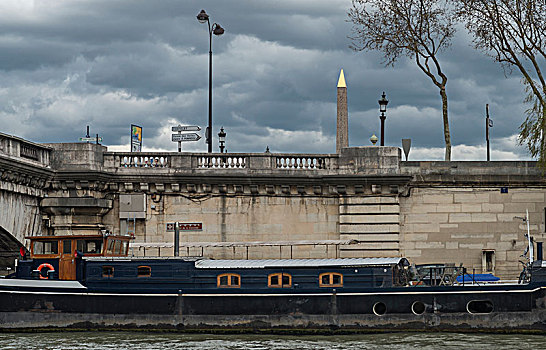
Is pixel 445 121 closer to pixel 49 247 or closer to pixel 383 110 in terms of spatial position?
pixel 383 110

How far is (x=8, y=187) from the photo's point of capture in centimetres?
4081

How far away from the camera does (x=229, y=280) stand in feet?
121

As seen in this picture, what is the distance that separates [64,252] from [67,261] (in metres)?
0.33

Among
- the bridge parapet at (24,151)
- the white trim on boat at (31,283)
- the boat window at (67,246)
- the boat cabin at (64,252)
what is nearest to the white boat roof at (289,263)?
the boat cabin at (64,252)

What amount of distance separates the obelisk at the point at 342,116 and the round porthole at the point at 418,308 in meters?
19.1

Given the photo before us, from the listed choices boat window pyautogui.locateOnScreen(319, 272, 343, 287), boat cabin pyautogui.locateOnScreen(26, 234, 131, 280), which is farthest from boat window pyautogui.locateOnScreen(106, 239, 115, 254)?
boat window pyautogui.locateOnScreen(319, 272, 343, 287)

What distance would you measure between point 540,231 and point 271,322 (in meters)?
14.1

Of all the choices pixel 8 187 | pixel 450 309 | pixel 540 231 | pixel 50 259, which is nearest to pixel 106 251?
pixel 50 259

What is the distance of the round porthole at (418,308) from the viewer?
35688 millimetres

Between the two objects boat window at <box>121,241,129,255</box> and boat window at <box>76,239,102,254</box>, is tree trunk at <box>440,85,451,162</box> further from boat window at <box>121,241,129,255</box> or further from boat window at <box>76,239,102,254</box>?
boat window at <box>76,239,102,254</box>

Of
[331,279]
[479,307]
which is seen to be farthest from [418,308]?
[331,279]

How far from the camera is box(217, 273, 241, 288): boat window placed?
36.7 metres

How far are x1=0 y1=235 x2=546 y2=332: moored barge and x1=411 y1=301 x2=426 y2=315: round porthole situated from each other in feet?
0.11

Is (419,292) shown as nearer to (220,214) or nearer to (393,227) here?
(393,227)
